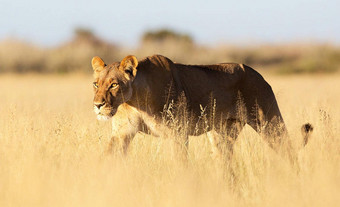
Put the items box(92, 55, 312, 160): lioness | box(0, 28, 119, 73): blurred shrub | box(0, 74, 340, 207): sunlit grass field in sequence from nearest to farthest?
1. box(0, 74, 340, 207): sunlit grass field
2. box(92, 55, 312, 160): lioness
3. box(0, 28, 119, 73): blurred shrub

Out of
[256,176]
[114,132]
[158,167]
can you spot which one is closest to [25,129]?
[114,132]

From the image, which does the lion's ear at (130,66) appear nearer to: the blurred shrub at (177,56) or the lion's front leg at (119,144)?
the lion's front leg at (119,144)

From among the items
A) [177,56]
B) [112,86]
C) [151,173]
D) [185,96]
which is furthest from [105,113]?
[177,56]

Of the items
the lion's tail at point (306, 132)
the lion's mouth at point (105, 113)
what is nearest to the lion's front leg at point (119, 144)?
the lion's mouth at point (105, 113)

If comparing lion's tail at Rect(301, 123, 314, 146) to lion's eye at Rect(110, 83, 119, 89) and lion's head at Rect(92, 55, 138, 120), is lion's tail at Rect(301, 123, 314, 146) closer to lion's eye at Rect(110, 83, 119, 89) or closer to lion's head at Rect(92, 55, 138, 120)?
lion's head at Rect(92, 55, 138, 120)

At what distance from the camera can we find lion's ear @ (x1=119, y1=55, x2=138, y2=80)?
6062 millimetres

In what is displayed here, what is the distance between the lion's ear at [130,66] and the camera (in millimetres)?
6062

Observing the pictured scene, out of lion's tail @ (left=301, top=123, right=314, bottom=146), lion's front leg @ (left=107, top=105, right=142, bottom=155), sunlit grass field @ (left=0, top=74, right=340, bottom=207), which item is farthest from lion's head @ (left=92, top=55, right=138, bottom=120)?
lion's tail @ (left=301, top=123, right=314, bottom=146)

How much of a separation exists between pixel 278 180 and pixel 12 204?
215cm

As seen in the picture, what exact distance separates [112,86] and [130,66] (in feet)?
1.08

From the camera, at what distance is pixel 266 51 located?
41.7 meters

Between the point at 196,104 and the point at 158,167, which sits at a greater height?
the point at 196,104

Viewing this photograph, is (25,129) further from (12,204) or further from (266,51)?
(266,51)

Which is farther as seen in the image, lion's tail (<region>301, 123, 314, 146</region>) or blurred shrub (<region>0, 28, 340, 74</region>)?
blurred shrub (<region>0, 28, 340, 74</region>)
